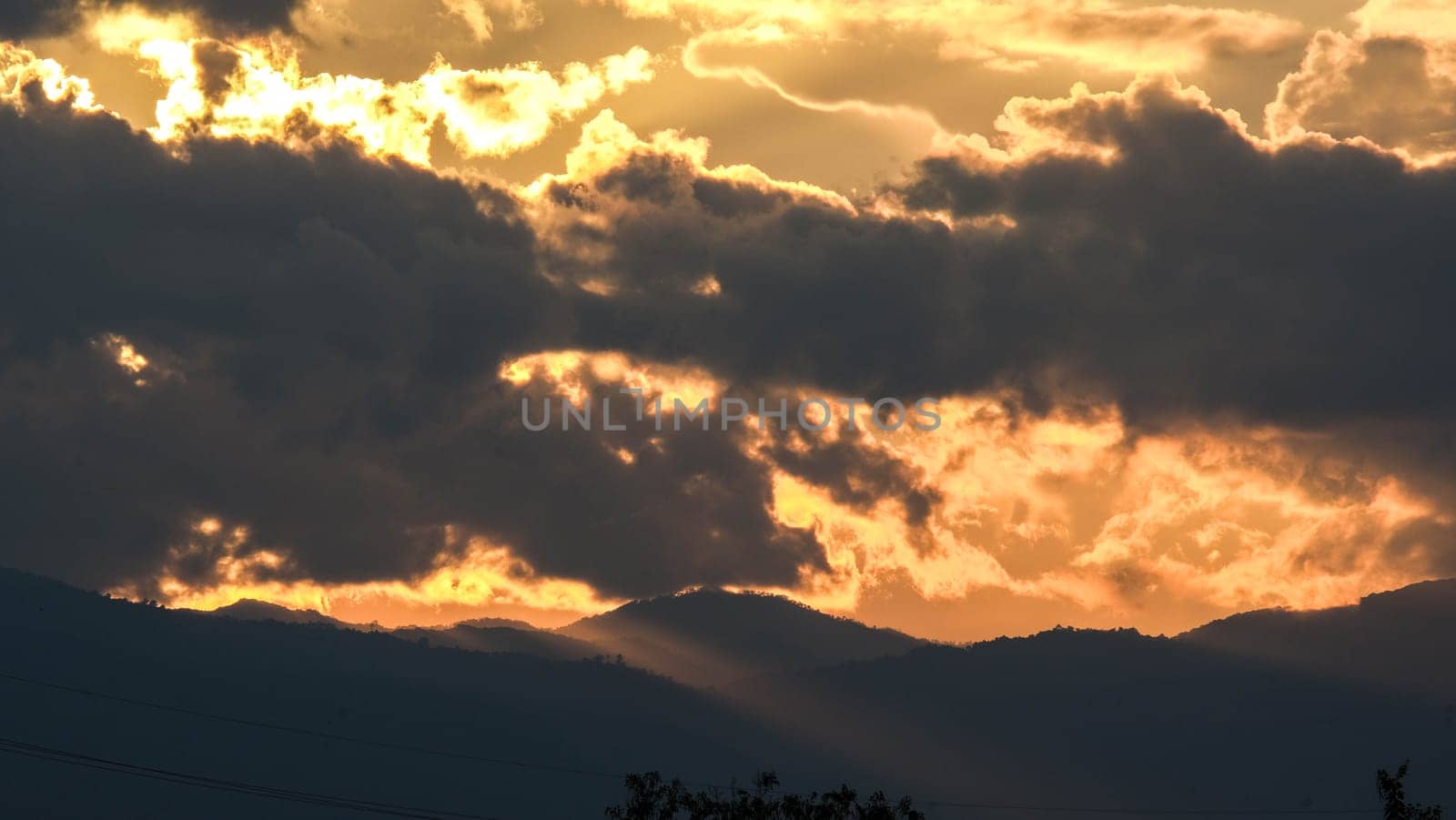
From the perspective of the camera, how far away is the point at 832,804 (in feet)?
567

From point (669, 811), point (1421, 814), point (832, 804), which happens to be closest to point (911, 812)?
point (832, 804)

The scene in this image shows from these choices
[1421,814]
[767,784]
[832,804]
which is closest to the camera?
[1421,814]

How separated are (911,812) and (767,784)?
20555mm

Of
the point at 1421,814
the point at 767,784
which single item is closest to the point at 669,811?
the point at 767,784

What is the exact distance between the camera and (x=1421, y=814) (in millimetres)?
123938

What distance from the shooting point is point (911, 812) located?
178m

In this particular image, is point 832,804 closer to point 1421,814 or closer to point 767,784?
point 767,784

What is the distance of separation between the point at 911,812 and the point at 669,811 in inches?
943

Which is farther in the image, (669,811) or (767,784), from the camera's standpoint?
(767,784)

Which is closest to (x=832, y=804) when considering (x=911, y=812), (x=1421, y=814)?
(x=911, y=812)

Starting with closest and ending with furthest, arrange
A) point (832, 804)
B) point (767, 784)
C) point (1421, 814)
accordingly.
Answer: point (1421, 814) → point (832, 804) → point (767, 784)

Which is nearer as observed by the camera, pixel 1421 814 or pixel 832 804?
pixel 1421 814

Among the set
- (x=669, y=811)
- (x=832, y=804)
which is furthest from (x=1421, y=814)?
(x=669, y=811)

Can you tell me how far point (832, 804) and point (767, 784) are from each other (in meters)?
21.4
